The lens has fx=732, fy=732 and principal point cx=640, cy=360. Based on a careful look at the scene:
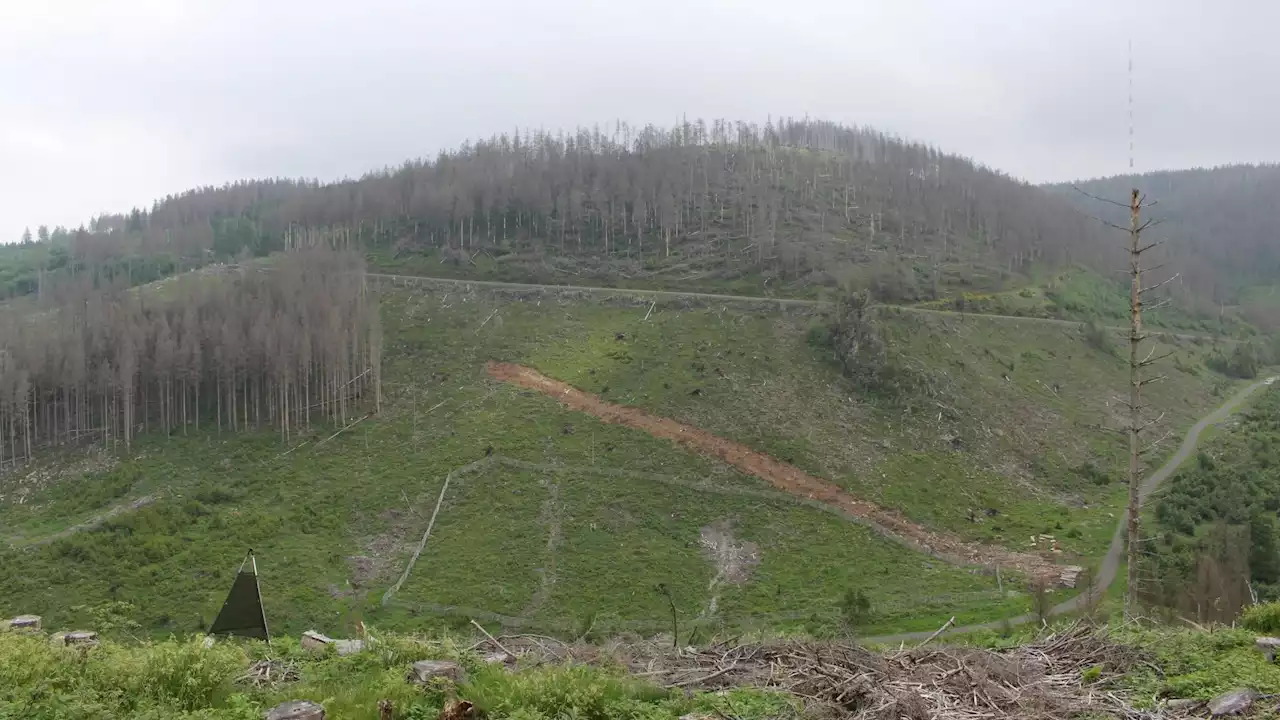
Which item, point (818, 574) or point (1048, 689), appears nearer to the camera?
point (1048, 689)

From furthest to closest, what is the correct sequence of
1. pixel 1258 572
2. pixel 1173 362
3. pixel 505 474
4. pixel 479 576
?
pixel 1173 362
pixel 505 474
pixel 479 576
pixel 1258 572

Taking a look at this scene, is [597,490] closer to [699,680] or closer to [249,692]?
[699,680]

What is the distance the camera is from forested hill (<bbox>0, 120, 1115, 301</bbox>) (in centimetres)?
6900

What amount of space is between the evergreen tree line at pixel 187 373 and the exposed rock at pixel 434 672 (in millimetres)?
40324

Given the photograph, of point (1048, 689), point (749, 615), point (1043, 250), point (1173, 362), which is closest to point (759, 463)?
point (749, 615)

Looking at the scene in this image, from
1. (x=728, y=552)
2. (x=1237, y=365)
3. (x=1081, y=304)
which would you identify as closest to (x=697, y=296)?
(x=728, y=552)

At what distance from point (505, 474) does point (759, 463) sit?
13.6 m

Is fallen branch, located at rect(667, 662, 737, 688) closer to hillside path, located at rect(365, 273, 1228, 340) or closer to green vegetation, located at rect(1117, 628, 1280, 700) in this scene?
green vegetation, located at rect(1117, 628, 1280, 700)

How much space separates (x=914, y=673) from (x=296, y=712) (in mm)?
6588

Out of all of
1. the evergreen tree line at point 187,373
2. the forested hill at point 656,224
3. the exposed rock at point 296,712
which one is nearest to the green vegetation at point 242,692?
the exposed rock at point 296,712

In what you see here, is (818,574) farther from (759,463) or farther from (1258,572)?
(1258,572)

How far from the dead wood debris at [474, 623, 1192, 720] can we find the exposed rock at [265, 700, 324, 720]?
9.12 feet

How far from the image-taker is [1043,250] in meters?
90.5

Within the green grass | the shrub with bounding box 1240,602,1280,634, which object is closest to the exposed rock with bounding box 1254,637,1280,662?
the shrub with bounding box 1240,602,1280,634
